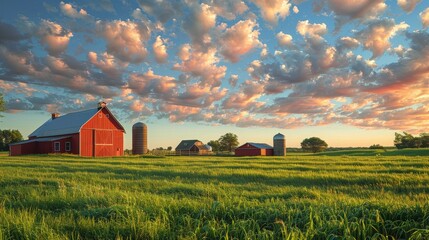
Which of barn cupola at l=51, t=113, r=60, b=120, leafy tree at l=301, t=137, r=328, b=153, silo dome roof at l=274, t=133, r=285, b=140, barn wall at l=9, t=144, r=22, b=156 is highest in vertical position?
barn cupola at l=51, t=113, r=60, b=120

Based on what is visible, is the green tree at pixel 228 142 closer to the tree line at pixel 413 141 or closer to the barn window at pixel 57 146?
the tree line at pixel 413 141

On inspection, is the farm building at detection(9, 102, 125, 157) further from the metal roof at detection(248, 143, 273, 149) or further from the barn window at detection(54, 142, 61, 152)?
the metal roof at detection(248, 143, 273, 149)

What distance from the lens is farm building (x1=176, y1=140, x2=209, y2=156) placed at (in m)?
103

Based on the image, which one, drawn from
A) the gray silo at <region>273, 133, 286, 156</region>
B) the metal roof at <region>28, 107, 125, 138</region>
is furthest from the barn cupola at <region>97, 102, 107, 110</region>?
the gray silo at <region>273, 133, 286, 156</region>

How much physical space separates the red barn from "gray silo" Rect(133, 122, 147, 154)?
2735 cm

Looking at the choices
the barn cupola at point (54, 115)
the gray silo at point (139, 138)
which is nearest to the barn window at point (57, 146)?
the barn cupola at point (54, 115)

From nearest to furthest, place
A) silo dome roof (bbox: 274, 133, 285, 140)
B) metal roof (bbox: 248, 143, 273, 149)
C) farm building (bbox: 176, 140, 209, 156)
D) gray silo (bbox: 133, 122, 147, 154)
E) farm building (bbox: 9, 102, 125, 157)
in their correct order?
farm building (bbox: 9, 102, 125, 157) → gray silo (bbox: 133, 122, 147, 154) → metal roof (bbox: 248, 143, 273, 149) → silo dome roof (bbox: 274, 133, 285, 140) → farm building (bbox: 176, 140, 209, 156)

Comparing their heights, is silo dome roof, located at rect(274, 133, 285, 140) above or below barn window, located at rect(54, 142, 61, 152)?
above

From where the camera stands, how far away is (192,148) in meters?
104

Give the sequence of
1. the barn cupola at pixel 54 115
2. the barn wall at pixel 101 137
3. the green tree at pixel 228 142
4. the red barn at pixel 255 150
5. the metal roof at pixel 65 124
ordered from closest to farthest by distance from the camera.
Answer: the barn wall at pixel 101 137, the metal roof at pixel 65 124, the barn cupola at pixel 54 115, the red barn at pixel 255 150, the green tree at pixel 228 142

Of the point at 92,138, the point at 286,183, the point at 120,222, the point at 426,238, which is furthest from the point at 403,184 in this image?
the point at 92,138

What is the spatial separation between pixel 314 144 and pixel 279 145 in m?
70.0

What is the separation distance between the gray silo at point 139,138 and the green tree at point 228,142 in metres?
69.4

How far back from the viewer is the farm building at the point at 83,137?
185 feet
